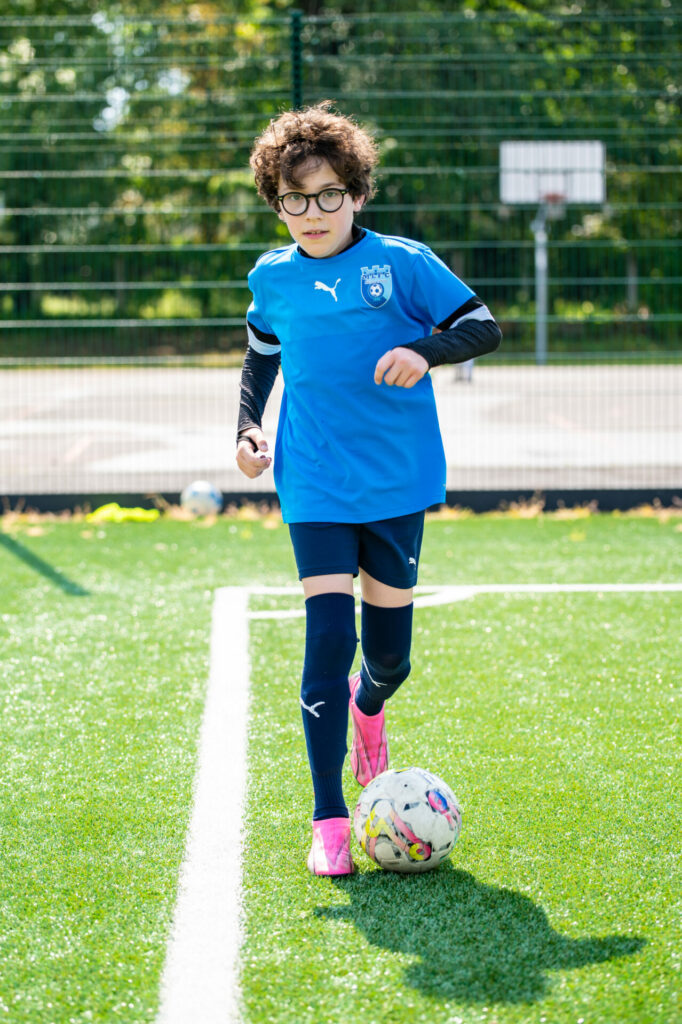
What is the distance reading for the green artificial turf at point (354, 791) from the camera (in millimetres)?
2441

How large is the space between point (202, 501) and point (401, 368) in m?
5.70

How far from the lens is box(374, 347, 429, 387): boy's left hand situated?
299 centimetres

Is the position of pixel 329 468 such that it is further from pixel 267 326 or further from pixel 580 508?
pixel 580 508

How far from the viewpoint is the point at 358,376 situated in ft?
10.6

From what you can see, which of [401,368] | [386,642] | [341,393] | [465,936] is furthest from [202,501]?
[465,936]

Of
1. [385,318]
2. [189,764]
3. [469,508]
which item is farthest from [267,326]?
[469,508]

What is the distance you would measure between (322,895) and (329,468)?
1.11 meters

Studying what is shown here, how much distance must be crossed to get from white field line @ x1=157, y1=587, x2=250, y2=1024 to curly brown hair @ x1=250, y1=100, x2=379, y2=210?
174cm

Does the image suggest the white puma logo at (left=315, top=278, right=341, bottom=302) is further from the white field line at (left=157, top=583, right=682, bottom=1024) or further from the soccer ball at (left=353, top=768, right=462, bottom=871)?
the white field line at (left=157, top=583, right=682, bottom=1024)

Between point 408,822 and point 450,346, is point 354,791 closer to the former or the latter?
point 408,822

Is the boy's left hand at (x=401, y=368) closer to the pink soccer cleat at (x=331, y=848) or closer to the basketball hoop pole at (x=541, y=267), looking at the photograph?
the pink soccer cleat at (x=331, y=848)

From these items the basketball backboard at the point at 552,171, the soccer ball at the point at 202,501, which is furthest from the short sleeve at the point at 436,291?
the basketball backboard at the point at 552,171

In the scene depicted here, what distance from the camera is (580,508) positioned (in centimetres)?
873

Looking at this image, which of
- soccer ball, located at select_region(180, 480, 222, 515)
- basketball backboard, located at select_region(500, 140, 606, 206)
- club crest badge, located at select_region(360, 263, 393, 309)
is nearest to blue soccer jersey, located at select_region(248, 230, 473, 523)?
club crest badge, located at select_region(360, 263, 393, 309)
